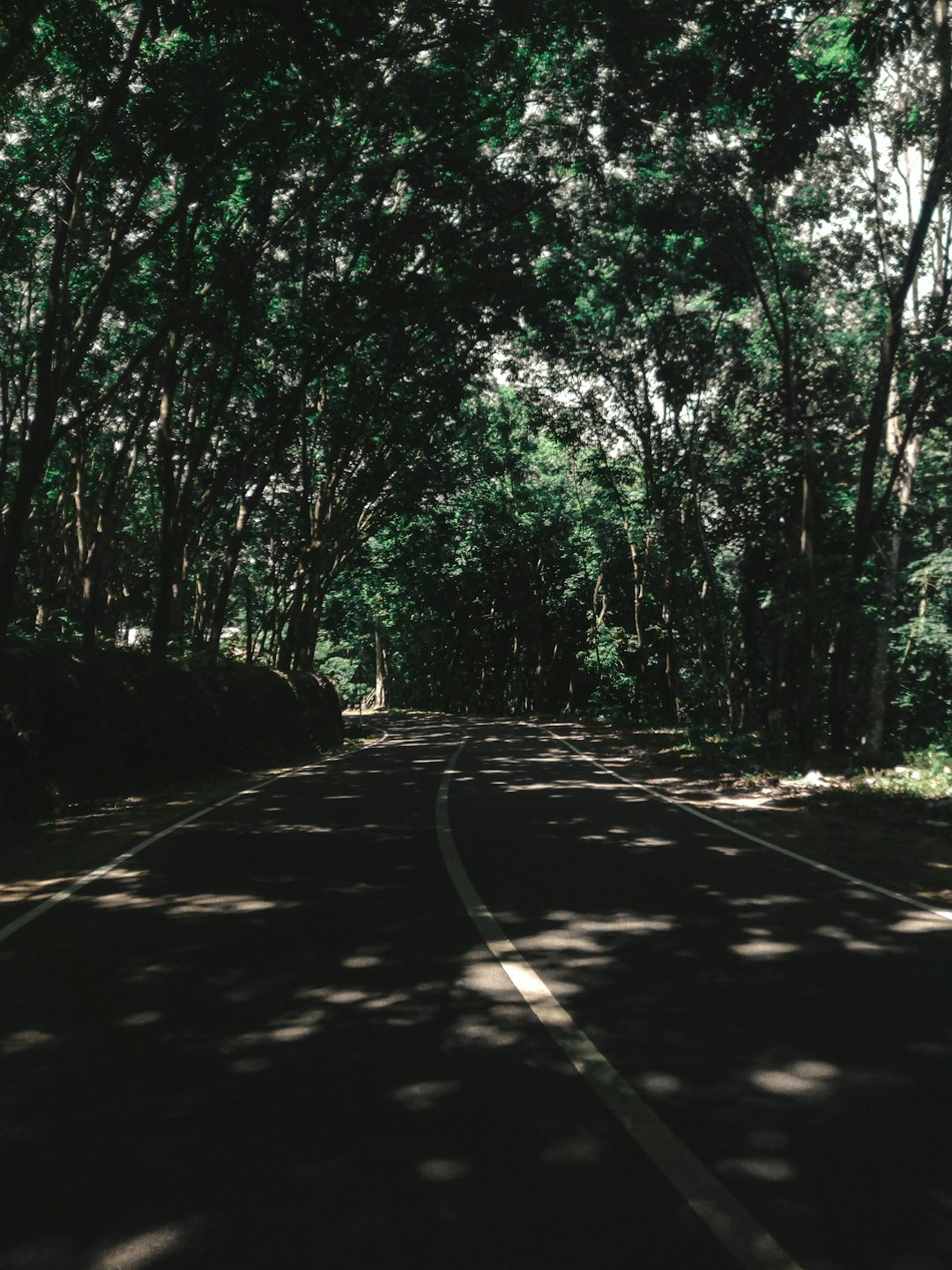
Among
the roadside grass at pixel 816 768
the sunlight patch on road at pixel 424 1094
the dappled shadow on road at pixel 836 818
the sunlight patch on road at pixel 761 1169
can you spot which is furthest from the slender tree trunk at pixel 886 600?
the sunlight patch on road at pixel 761 1169

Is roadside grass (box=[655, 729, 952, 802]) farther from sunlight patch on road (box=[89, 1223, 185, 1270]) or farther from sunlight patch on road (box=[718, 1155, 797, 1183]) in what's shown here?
sunlight patch on road (box=[89, 1223, 185, 1270])

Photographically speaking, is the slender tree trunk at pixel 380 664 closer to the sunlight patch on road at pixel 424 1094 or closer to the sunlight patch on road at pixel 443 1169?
the sunlight patch on road at pixel 424 1094

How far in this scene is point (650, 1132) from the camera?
414cm

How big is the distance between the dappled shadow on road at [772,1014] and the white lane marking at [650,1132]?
7cm

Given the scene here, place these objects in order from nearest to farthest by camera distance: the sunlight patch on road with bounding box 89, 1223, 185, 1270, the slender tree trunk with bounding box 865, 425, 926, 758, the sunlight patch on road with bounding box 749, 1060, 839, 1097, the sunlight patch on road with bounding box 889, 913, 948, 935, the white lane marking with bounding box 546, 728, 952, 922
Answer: the sunlight patch on road with bounding box 89, 1223, 185, 1270 < the sunlight patch on road with bounding box 749, 1060, 839, 1097 < the sunlight patch on road with bounding box 889, 913, 948, 935 < the white lane marking with bounding box 546, 728, 952, 922 < the slender tree trunk with bounding box 865, 425, 926, 758

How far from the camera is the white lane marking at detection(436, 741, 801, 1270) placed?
3.35m

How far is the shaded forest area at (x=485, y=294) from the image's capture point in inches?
545

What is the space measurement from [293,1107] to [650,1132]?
1364mm

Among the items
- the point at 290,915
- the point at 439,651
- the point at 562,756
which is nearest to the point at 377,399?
the point at 562,756

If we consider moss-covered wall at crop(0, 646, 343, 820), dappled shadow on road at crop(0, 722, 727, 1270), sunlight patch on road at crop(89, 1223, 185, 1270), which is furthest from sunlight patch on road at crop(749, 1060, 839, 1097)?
moss-covered wall at crop(0, 646, 343, 820)

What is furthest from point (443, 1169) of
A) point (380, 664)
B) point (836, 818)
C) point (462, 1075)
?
point (380, 664)

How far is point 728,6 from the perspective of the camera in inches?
460

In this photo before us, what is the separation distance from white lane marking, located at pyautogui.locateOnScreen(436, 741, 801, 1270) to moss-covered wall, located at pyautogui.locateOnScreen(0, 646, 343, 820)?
9460mm

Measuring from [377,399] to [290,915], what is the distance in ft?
67.1
